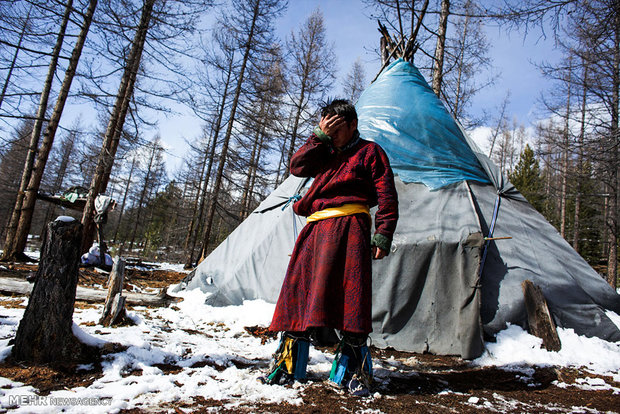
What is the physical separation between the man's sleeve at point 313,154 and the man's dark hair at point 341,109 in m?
0.13

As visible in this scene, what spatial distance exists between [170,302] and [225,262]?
788 millimetres

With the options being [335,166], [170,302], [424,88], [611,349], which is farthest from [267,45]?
[611,349]

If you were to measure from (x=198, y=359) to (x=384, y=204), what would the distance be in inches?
58.0

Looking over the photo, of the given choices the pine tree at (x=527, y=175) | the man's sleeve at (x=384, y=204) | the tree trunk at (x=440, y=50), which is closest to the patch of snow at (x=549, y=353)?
the man's sleeve at (x=384, y=204)

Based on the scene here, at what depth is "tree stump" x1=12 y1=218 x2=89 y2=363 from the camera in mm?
1673

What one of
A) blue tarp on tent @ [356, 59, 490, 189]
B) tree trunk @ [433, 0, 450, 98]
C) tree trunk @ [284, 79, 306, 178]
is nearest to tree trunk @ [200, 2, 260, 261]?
tree trunk @ [284, 79, 306, 178]

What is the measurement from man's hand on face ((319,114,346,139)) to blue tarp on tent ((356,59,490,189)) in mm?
2032

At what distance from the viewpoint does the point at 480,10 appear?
4.22m

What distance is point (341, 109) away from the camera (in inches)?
75.9

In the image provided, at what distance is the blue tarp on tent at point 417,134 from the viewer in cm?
379

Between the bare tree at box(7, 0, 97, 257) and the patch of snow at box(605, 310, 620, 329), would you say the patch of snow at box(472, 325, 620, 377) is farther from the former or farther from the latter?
the bare tree at box(7, 0, 97, 257)

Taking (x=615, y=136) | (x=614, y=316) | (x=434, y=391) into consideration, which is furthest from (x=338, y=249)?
(x=615, y=136)

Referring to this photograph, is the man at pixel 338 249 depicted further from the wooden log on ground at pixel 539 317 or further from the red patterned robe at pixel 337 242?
the wooden log on ground at pixel 539 317

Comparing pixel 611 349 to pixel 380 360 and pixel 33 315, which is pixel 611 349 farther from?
pixel 33 315
